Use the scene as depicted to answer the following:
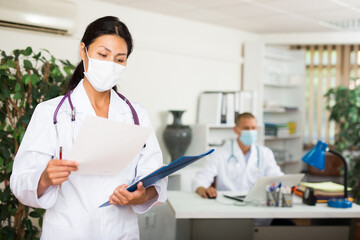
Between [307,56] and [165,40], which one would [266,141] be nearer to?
[307,56]

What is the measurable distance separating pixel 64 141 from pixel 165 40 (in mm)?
3457

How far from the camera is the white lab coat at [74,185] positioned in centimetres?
129

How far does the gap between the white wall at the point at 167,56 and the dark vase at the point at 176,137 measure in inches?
8.1

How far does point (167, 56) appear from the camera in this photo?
15.5ft

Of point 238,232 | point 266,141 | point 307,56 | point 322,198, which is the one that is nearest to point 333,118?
point 266,141

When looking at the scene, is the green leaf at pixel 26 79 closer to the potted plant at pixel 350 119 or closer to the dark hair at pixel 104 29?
the dark hair at pixel 104 29

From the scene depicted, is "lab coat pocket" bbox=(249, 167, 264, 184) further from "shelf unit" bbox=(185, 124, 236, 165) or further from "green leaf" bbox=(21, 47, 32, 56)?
"green leaf" bbox=(21, 47, 32, 56)

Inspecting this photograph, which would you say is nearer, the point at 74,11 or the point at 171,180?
the point at 74,11

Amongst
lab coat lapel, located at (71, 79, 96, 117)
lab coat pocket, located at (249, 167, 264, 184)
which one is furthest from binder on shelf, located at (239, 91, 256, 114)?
lab coat lapel, located at (71, 79, 96, 117)

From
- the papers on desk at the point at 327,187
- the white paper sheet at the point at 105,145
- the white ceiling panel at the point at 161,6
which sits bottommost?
the papers on desk at the point at 327,187

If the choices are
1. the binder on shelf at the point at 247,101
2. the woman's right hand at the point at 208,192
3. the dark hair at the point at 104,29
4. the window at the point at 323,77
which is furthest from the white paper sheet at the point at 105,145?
the window at the point at 323,77

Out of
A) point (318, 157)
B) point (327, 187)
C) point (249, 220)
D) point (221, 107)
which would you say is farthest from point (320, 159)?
point (221, 107)

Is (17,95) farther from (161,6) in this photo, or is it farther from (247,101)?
(247,101)

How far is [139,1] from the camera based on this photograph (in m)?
4.08
